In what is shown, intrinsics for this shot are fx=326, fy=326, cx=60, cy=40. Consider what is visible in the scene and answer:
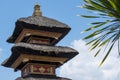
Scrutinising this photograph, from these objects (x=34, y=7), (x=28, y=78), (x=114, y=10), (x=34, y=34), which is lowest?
(x=28, y=78)

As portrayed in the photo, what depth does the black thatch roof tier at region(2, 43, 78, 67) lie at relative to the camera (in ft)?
74.3

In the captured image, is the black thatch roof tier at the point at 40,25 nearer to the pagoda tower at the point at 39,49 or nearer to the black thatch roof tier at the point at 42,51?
the pagoda tower at the point at 39,49

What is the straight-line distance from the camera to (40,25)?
24.4m

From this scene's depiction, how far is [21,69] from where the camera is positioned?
25375 mm

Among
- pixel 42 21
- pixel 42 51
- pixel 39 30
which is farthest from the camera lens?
pixel 42 21

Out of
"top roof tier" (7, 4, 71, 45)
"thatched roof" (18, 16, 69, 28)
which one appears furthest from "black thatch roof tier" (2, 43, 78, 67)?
"thatched roof" (18, 16, 69, 28)

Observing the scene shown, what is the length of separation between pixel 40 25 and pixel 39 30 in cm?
42

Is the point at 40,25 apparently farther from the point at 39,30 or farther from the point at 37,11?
the point at 37,11

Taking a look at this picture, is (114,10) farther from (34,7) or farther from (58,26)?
(34,7)

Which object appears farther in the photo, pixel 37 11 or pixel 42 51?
pixel 37 11

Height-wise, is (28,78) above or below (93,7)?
below

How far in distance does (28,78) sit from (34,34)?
12.4 ft

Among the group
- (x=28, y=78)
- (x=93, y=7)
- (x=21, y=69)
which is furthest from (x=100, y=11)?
(x=21, y=69)

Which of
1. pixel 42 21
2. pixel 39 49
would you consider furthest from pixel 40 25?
pixel 39 49
